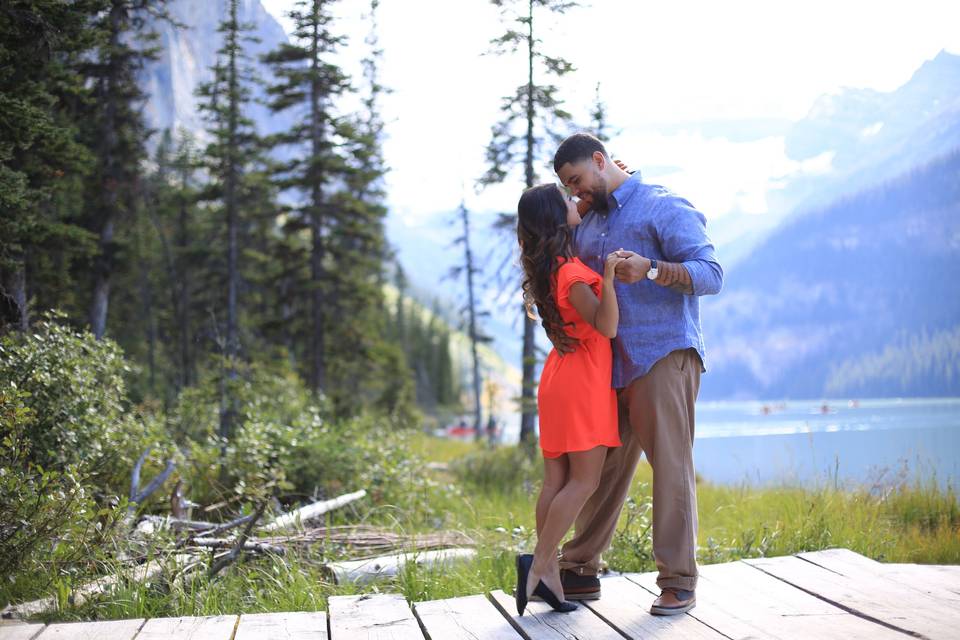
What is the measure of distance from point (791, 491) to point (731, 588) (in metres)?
4.99

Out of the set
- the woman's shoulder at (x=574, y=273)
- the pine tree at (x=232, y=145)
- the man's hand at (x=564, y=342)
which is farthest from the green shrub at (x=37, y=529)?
the pine tree at (x=232, y=145)

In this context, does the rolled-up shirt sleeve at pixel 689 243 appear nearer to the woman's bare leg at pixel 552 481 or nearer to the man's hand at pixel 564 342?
the man's hand at pixel 564 342

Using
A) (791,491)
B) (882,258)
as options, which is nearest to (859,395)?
(882,258)

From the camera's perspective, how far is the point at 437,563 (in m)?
5.44

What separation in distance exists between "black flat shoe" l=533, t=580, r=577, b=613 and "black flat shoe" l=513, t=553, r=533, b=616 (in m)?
0.06

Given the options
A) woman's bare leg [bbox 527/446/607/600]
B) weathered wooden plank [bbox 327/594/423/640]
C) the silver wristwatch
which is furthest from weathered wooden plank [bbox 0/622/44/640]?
the silver wristwatch

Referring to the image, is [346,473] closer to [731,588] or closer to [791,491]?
[791,491]

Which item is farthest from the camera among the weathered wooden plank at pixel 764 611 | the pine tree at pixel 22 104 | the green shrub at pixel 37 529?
the pine tree at pixel 22 104

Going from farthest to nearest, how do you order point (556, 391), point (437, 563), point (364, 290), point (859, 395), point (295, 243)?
point (859, 395)
point (295, 243)
point (364, 290)
point (437, 563)
point (556, 391)

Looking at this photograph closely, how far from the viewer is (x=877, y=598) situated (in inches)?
147

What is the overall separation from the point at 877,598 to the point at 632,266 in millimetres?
1909

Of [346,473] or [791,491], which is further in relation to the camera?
[346,473]

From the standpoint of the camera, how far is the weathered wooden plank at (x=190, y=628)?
11.0 feet

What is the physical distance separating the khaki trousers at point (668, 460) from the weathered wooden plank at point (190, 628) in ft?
5.31
